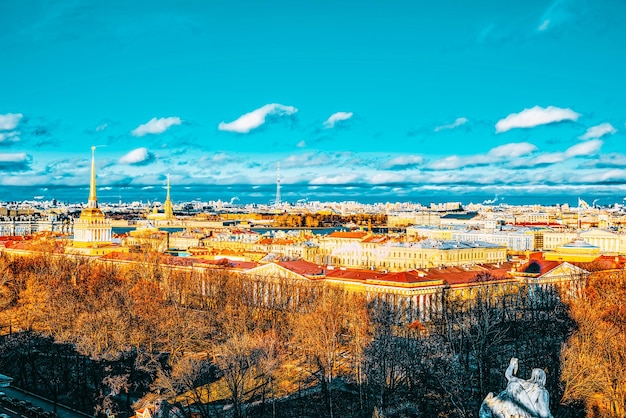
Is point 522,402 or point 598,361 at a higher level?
point 522,402

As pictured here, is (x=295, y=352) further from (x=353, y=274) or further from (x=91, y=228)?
(x=91, y=228)

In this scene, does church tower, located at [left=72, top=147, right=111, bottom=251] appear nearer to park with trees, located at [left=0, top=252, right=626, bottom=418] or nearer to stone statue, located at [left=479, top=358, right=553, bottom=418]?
park with trees, located at [left=0, top=252, right=626, bottom=418]

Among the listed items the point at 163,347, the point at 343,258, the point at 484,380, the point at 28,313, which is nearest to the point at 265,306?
the point at 163,347

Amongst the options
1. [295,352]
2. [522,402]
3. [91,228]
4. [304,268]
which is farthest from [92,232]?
[522,402]

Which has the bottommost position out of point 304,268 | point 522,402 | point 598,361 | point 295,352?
point 295,352

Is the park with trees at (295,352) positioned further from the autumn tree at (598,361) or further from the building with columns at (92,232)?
the building with columns at (92,232)

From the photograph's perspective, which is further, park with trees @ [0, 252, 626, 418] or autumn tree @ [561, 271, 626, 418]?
park with trees @ [0, 252, 626, 418]

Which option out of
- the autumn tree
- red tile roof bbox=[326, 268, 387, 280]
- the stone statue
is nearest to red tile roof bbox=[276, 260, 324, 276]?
red tile roof bbox=[326, 268, 387, 280]

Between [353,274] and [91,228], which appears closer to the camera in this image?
[353,274]
